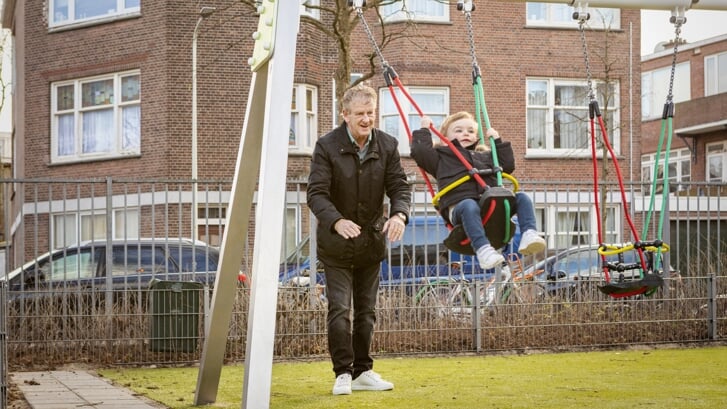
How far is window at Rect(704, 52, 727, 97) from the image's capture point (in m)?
46.9

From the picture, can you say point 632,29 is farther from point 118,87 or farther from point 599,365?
point 599,365

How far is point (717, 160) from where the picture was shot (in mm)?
46656

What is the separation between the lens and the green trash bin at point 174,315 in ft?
41.7

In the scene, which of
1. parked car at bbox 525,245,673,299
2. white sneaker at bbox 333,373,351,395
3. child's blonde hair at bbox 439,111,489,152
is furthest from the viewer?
parked car at bbox 525,245,673,299

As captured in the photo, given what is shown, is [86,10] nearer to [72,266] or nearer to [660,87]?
[72,266]

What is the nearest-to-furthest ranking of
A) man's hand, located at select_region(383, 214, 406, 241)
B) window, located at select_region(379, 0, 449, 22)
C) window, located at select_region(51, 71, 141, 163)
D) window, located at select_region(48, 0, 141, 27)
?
man's hand, located at select_region(383, 214, 406, 241)
window, located at select_region(51, 71, 141, 163)
window, located at select_region(48, 0, 141, 27)
window, located at select_region(379, 0, 449, 22)

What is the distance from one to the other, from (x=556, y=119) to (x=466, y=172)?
24964 millimetres

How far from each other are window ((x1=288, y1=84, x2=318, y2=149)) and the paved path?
1783 cm

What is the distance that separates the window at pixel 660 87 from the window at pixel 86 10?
26019 mm

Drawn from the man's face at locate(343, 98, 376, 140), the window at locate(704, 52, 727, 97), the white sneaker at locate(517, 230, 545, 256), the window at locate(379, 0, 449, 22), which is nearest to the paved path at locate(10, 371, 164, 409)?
the man's face at locate(343, 98, 376, 140)

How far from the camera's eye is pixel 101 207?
46.3 ft

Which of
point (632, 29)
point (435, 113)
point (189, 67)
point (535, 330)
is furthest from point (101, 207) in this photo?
point (632, 29)

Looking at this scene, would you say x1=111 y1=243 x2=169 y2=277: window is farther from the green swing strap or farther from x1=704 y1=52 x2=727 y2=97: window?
x1=704 y1=52 x2=727 y2=97: window

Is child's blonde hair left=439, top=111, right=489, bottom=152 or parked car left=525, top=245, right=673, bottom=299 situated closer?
child's blonde hair left=439, top=111, right=489, bottom=152
